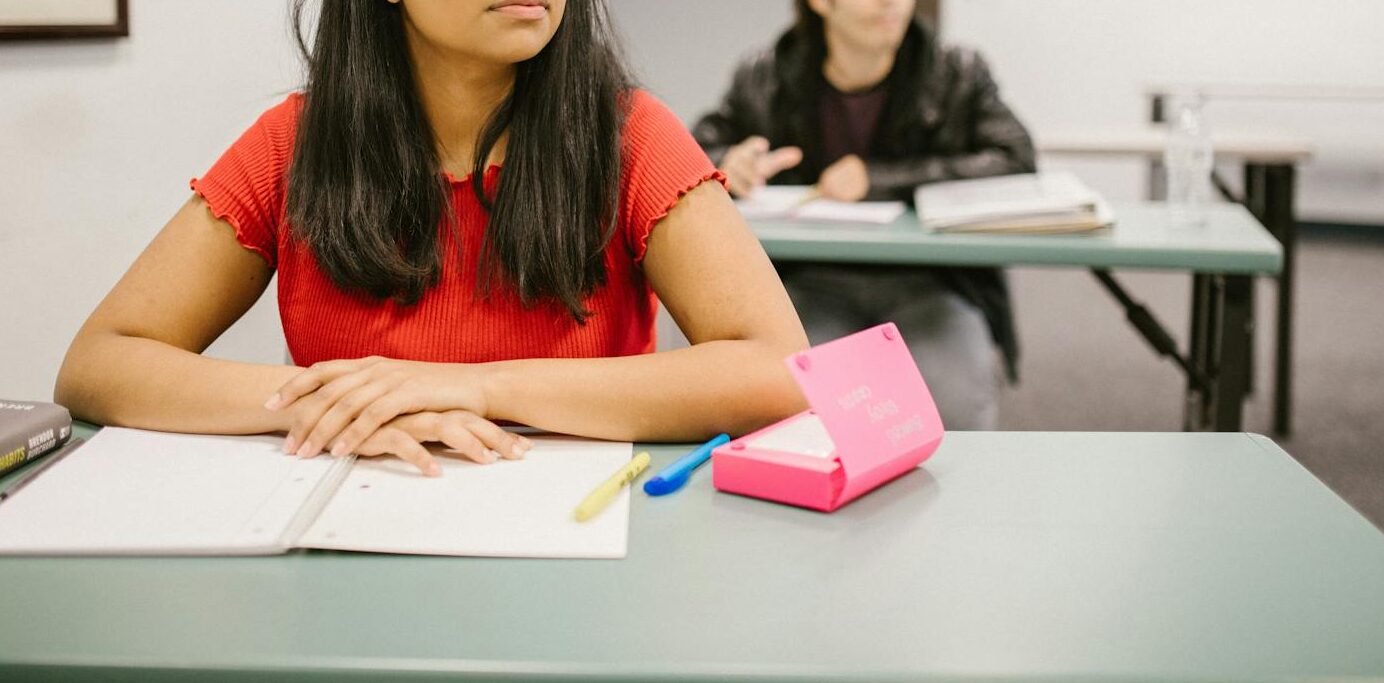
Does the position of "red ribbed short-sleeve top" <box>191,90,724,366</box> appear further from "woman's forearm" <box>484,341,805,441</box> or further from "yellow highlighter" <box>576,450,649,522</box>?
"yellow highlighter" <box>576,450,649,522</box>

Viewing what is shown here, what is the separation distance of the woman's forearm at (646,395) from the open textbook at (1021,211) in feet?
3.85

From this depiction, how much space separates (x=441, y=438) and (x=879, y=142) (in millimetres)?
1762

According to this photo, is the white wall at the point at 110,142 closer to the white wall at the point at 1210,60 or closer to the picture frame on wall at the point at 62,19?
the picture frame on wall at the point at 62,19

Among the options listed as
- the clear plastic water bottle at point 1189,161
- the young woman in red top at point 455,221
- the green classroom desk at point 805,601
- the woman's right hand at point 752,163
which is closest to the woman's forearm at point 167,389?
the young woman in red top at point 455,221

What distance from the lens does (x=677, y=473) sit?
958mm

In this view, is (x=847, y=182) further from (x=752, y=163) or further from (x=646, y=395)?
(x=646, y=395)

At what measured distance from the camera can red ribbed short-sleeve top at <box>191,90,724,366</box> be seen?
1275 mm

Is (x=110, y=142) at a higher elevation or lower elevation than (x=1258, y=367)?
higher

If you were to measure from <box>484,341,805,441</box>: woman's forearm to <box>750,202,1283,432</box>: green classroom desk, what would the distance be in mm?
1099

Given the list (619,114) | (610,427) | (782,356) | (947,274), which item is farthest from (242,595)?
(947,274)

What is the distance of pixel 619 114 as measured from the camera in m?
1.33

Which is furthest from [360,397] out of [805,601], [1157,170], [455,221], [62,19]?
[1157,170]

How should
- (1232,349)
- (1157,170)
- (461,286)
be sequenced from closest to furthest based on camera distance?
(461,286) → (1232,349) → (1157,170)

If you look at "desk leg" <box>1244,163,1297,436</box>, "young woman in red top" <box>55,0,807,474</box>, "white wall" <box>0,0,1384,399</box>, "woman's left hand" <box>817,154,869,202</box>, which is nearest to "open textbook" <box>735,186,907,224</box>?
"woman's left hand" <box>817,154,869,202</box>
